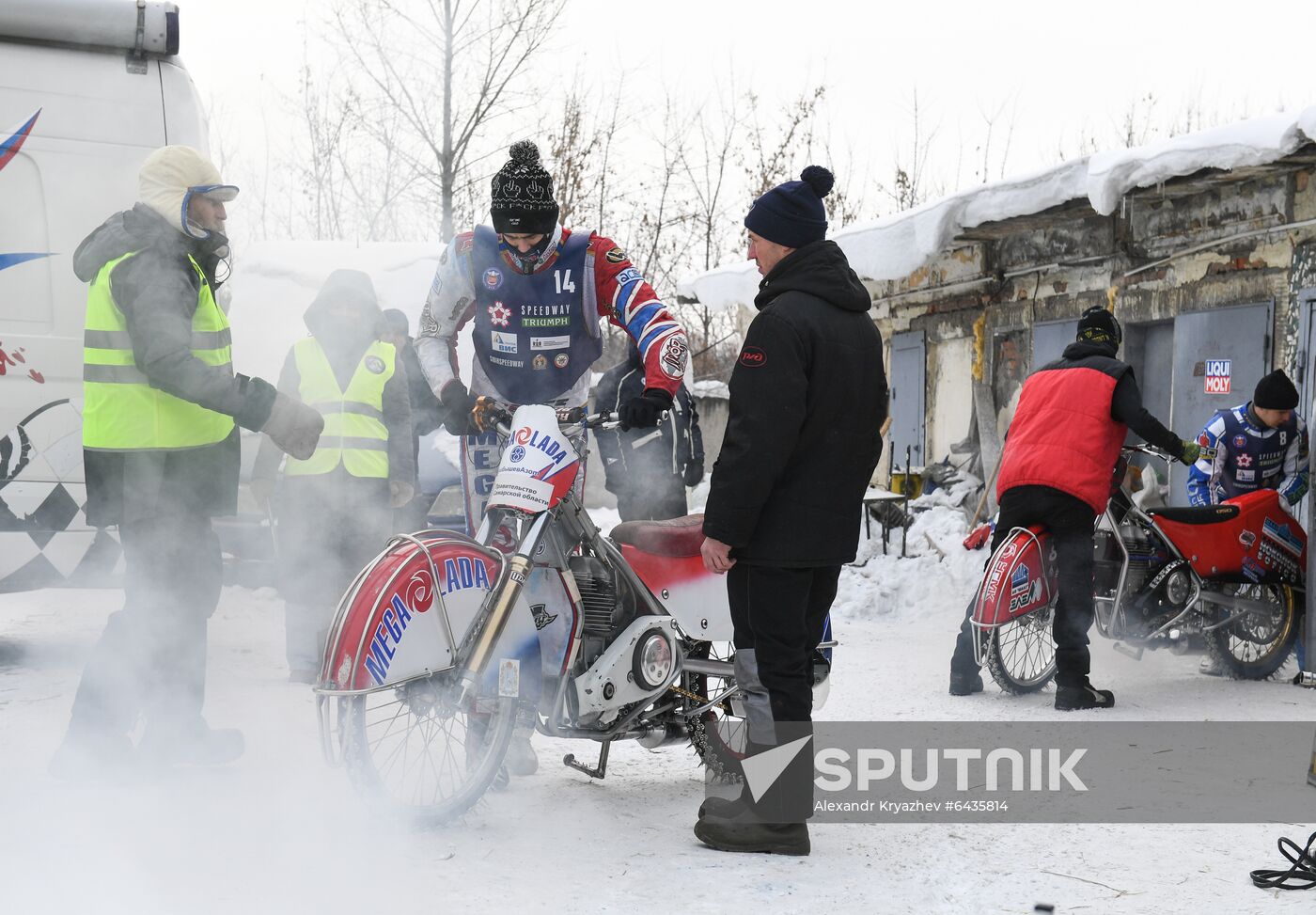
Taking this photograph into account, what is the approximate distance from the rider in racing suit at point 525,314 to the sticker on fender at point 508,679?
810mm

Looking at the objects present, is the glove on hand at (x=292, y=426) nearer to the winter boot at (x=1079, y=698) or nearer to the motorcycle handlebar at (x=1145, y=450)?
the winter boot at (x=1079, y=698)

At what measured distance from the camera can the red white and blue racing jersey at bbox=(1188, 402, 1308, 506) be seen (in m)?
7.20

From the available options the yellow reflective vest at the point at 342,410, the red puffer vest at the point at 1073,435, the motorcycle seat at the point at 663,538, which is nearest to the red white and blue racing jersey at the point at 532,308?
the motorcycle seat at the point at 663,538

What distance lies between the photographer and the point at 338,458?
239 inches

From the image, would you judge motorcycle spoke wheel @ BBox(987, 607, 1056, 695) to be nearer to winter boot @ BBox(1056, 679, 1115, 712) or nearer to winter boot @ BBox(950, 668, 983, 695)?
winter boot @ BBox(950, 668, 983, 695)

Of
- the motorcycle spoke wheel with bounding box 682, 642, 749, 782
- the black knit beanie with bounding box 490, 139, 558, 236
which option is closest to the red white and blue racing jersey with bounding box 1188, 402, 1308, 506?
the motorcycle spoke wheel with bounding box 682, 642, 749, 782

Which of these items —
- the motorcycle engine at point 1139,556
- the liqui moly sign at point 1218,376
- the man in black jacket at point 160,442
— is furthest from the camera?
the liqui moly sign at point 1218,376

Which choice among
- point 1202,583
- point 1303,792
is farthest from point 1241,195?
point 1303,792

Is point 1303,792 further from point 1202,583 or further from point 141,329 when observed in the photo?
point 141,329

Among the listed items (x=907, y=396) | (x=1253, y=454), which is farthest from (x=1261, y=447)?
(x=907, y=396)

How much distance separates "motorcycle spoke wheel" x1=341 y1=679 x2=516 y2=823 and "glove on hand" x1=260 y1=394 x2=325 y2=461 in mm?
951

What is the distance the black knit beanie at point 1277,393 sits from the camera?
280 inches

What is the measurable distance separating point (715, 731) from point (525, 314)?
167cm

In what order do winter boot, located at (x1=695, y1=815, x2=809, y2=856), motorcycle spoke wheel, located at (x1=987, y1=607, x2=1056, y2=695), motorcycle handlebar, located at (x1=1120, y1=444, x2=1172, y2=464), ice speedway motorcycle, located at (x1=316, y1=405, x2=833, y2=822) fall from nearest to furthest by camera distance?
1. ice speedway motorcycle, located at (x1=316, y1=405, x2=833, y2=822)
2. winter boot, located at (x1=695, y1=815, x2=809, y2=856)
3. motorcycle spoke wheel, located at (x1=987, y1=607, x2=1056, y2=695)
4. motorcycle handlebar, located at (x1=1120, y1=444, x2=1172, y2=464)
